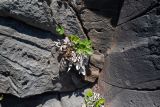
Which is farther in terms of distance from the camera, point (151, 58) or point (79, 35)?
point (79, 35)

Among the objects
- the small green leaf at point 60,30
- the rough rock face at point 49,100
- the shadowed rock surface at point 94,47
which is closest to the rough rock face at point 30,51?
the shadowed rock surface at point 94,47

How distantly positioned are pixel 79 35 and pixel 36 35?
0.73m

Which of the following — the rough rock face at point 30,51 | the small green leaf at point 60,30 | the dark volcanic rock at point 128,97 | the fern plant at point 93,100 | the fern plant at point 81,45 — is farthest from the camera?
the fern plant at point 93,100

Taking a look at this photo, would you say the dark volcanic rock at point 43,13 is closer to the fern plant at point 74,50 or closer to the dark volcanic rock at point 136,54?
the fern plant at point 74,50

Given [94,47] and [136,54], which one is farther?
[94,47]

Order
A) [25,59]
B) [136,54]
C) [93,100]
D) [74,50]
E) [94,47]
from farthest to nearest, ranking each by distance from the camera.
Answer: [94,47], [93,100], [74,50], [25,59], [136,54]

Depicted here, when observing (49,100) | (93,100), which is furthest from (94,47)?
(49,100)

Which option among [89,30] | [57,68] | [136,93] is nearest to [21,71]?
[57,68]

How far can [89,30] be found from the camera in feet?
16.0

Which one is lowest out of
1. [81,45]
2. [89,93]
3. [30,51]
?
[89,93]

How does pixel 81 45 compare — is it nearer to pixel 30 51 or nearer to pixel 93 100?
pixel 30 51

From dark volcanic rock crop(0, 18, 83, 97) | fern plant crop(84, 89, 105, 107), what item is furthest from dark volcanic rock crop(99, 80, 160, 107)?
dark volcanic rock crop(0, 18, 83, 97)

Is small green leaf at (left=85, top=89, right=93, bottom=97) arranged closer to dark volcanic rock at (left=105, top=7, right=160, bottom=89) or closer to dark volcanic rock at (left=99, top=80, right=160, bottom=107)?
dark volcanic rock at (left=99, top=80, right=160, bottom=107)

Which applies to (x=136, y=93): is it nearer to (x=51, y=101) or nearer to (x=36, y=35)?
(x=51, y=101)
